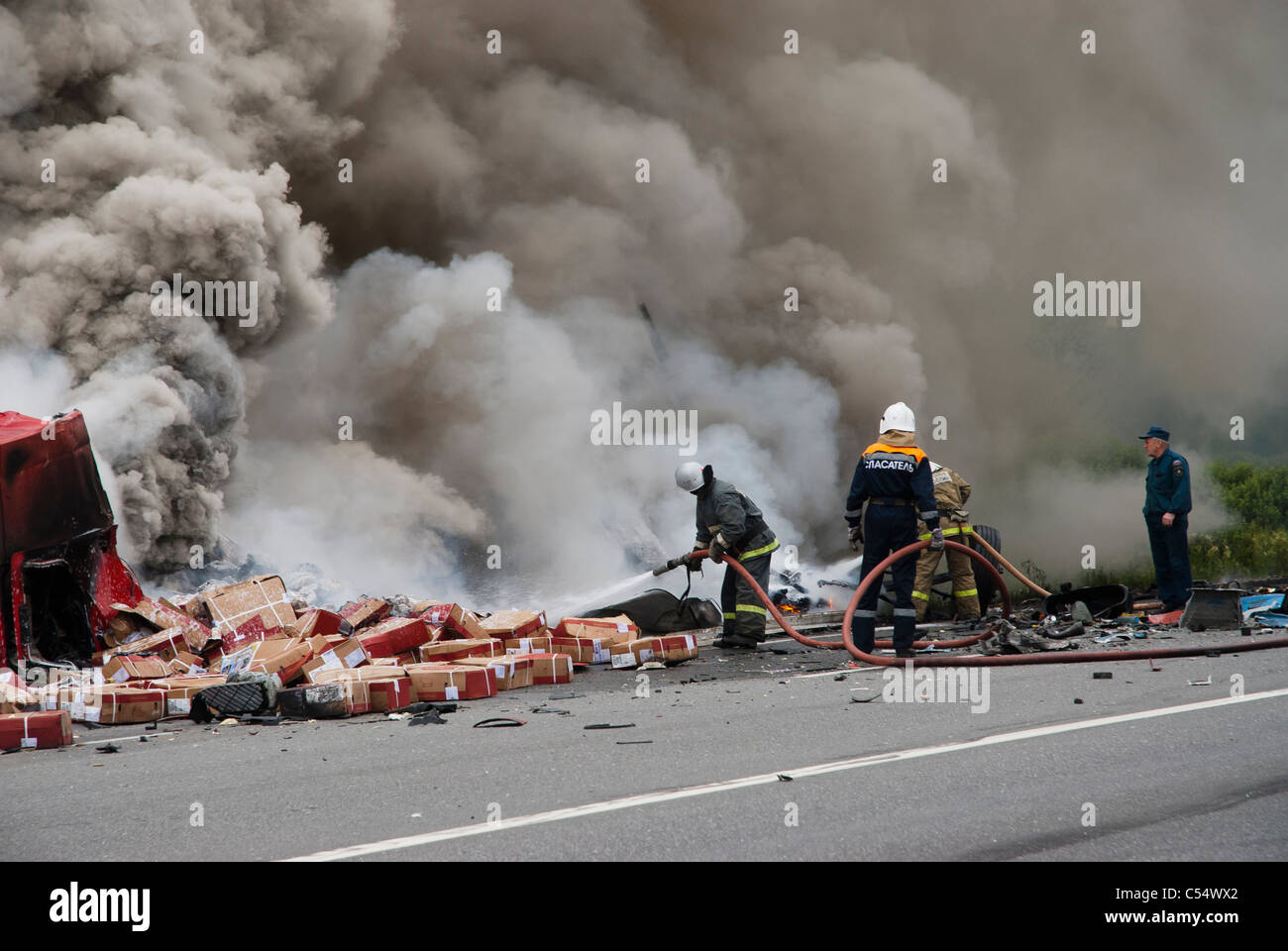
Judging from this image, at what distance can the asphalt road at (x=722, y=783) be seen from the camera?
261 cm

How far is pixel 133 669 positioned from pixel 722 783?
4343mm

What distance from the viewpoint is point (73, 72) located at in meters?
12.4

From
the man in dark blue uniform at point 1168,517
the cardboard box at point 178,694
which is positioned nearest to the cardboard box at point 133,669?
the cardboard box at point 178,694

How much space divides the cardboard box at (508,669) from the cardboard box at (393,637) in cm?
70

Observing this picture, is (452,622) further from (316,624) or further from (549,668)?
(549,668)

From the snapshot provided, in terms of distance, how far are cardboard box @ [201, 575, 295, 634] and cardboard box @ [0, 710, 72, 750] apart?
2.63 metres

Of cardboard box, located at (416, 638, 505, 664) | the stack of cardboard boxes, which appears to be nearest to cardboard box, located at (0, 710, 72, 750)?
the stack of cardboard boxes

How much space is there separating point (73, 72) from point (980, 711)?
1280 cm

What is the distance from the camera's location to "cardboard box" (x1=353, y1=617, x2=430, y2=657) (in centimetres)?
638

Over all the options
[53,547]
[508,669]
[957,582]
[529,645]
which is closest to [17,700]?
[53,547]

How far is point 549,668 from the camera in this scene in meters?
6.04

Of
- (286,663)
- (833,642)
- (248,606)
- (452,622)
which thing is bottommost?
(833,642)

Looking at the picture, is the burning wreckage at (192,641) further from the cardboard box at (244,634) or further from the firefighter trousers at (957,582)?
the firefighter trousers at (957,582)
